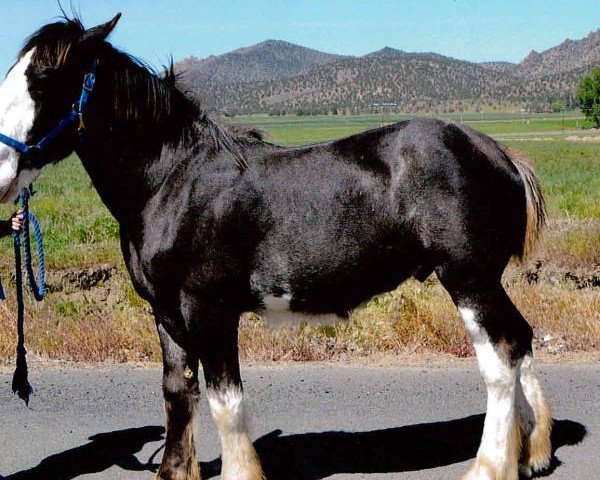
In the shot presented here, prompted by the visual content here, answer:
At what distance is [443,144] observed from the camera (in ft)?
14.0

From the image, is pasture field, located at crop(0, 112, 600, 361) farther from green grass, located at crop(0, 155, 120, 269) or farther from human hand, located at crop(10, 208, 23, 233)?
human hand, located at crop(10, 208, 23, 233)

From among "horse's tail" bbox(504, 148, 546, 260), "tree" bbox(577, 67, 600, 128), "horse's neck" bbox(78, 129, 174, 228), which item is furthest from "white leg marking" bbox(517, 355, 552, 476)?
"tree" bbox(577, 67, 600, 128)

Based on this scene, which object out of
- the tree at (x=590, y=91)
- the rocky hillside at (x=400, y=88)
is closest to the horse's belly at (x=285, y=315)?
the tree at (x=590, y=91)

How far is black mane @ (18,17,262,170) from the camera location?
13.0 ft

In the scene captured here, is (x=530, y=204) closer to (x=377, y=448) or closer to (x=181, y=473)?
(x=377, y=448)

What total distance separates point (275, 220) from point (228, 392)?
3.00ft

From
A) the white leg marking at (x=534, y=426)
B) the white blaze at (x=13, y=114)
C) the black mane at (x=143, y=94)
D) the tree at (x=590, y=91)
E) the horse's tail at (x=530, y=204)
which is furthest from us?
the tree at (x=590, y=91)

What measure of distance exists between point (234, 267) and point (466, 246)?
1187mm

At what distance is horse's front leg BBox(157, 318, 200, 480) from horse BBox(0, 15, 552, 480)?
20 cm

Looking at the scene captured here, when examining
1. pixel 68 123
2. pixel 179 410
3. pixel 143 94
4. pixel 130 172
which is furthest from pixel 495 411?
pixel 68 123

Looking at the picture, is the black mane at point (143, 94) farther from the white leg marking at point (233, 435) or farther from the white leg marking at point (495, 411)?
the white leg marking at point (495, 411)

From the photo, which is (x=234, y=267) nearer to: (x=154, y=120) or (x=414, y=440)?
(x=154, y=120)

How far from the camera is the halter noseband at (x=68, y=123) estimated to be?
390 cm

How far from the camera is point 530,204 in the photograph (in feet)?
14.6
